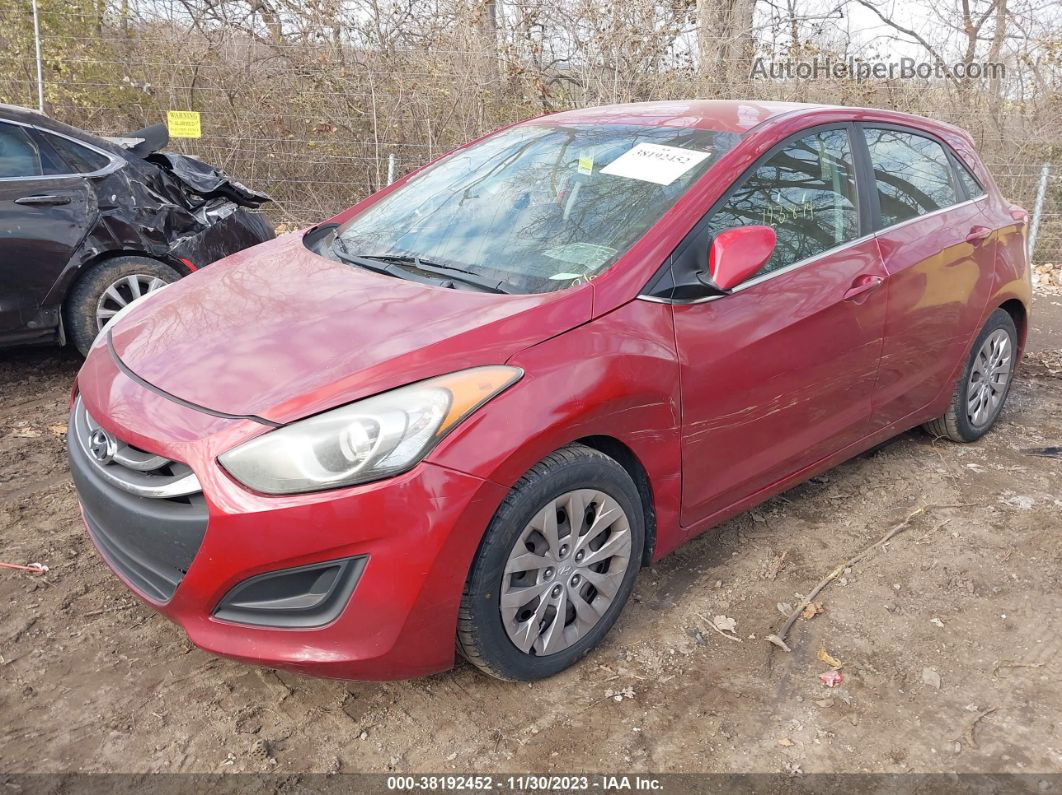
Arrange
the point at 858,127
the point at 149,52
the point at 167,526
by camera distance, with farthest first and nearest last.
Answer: the point at 149,52 < the point at 858,127 < the point at 167,526

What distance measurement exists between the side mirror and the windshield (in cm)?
24

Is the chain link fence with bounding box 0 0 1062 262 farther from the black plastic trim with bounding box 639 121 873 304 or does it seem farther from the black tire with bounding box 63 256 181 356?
the black plastic trim with bounding box 639 121 873 304

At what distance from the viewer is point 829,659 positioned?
2834 millimetres

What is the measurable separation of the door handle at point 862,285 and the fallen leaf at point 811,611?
3.69 feet

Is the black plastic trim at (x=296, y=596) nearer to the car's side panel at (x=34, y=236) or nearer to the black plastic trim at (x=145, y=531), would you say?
the black plastic trim at (x=145, y=531)

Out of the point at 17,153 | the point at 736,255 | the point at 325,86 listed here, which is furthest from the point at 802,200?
the point at 325,86

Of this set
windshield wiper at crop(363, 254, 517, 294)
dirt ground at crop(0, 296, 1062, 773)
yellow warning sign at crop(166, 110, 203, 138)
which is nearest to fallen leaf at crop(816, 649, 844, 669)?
dirt ground at crop(0, 296, 1062, 773)

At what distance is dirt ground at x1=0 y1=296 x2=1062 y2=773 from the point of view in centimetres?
238

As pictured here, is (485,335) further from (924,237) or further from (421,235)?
(924,237)

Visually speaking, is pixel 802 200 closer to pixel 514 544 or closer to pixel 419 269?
pixel 419 269

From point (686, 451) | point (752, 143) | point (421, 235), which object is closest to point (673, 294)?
point (686, 451)

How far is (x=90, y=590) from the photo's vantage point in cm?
303

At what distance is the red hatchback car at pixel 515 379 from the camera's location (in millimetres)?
2180

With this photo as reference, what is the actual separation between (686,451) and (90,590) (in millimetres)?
2096
